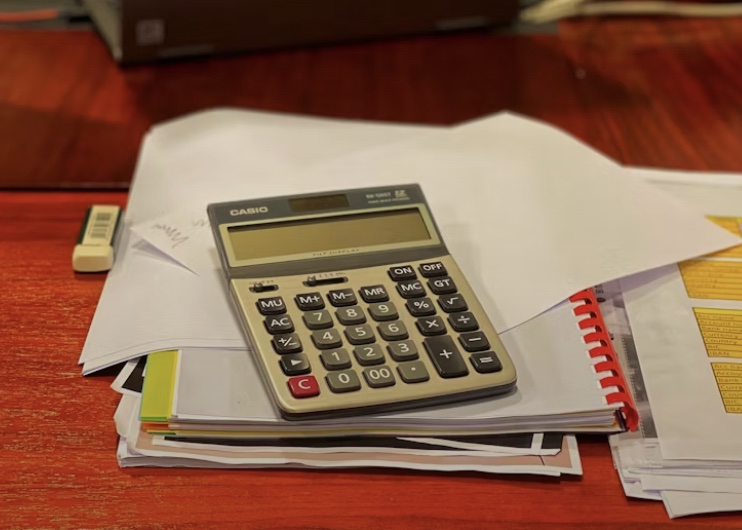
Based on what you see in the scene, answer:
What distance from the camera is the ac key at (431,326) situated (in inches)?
21.4

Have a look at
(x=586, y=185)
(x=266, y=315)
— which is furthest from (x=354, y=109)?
(x=266, y=315)

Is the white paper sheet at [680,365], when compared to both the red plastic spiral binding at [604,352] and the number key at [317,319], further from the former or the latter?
the number key at [317,319]

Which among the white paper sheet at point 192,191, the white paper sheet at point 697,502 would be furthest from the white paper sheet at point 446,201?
the white paper sheet at point 697,502

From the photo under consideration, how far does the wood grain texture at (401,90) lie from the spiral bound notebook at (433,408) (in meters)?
0.26

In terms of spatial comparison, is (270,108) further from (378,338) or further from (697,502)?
(697,502)

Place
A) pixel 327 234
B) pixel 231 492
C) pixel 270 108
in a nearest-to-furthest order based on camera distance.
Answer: pixel 231 492 < pixel 327 234 < pixel 270 108

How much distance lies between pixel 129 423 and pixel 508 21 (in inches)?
26.0

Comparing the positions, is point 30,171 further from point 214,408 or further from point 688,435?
point 688,435

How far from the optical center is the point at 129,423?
0.52 m

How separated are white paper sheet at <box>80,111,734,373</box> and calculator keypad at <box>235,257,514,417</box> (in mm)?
39

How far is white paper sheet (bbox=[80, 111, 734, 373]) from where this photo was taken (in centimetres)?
59

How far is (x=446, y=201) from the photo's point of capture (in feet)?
2.27

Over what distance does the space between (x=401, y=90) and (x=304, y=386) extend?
451 mm

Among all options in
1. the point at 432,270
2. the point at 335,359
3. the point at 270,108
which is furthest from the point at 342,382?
the point at 270,108
